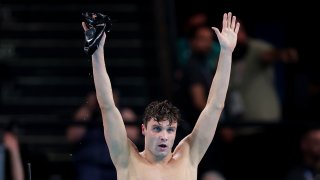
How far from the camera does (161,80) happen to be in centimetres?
1110

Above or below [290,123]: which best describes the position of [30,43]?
above

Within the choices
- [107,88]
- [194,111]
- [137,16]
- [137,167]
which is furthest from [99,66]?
[137,16]

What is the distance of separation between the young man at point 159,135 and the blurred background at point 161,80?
8.95 feet

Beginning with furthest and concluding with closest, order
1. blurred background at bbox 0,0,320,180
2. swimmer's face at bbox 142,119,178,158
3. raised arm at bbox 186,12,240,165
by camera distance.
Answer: blurred background at bbox 0,0,320,180, raised arm at bbox 186,12,240,165, swimmer's face at bbox 142,119,178,158

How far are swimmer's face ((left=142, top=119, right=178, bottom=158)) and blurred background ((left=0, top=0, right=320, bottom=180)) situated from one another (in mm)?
2848

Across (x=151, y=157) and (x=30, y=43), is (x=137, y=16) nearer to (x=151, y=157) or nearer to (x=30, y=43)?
(x=30, y=43)

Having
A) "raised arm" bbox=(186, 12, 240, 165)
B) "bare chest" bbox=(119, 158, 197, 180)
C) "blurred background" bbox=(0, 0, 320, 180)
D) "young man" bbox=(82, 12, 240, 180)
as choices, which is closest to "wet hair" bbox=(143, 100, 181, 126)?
"young man" bbox=(82, 12, 240, 180)

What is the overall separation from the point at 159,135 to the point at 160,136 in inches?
0.4

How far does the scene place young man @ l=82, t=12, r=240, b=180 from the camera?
7.28 metres

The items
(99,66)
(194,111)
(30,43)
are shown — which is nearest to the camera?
(99,66)

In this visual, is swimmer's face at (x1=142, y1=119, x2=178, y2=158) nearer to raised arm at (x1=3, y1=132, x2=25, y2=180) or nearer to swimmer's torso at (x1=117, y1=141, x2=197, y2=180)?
swimmer's torso at (x1=117, y1=141, x2=197, y2=180)

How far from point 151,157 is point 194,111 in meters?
3.21

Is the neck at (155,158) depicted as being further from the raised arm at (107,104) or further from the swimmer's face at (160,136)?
the raised arm at (107,104)

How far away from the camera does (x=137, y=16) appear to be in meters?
11.7
